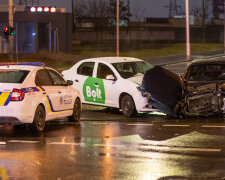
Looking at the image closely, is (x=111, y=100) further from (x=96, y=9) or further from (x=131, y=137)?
(x=96, y=9)

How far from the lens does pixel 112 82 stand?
16.3m

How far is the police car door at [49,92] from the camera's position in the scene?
13.2 meters

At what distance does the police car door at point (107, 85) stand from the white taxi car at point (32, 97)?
1564 millimetres

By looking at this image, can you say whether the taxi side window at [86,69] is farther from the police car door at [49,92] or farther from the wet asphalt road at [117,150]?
the police car door at [49,92]

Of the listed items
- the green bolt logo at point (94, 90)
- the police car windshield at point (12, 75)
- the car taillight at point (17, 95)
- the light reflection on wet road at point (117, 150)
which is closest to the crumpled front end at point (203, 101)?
the light reflection on wet road at point (117, 150)

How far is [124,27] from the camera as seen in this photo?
10756 cm

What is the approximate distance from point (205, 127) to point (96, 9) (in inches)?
3950

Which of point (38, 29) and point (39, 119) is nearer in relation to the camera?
point (39, 119)

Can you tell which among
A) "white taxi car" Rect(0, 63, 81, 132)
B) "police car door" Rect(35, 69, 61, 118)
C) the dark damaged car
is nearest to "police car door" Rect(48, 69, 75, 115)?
"white taxi car" Rect(0, 63, 81, 132)

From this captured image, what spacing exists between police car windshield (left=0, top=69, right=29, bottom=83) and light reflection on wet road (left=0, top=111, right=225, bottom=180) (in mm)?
1064

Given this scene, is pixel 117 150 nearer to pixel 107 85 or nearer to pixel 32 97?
pixel 32 97

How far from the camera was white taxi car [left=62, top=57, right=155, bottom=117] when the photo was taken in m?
15.6

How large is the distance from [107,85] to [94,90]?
20.4 inches

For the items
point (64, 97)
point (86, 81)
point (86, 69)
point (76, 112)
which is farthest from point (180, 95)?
point (86, 69)
